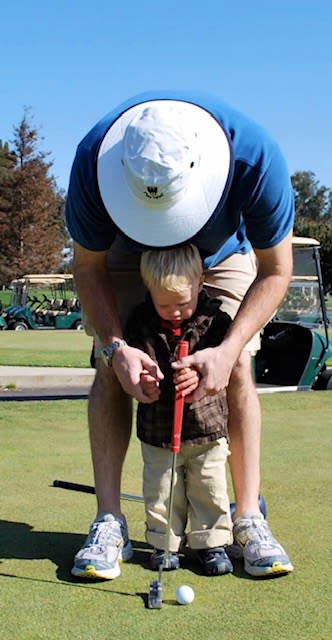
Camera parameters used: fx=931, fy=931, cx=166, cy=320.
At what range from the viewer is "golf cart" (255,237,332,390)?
10242 millimetres

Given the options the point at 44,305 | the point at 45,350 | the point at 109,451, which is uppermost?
the point at 109,451

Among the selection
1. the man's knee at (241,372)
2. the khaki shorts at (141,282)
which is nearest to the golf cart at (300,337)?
the khaki shorts at (141,282)

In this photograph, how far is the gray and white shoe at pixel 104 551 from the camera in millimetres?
3148

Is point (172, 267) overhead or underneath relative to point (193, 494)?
overhead

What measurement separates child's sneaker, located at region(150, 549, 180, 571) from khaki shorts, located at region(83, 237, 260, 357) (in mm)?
794

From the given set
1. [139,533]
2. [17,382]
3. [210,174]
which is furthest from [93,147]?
[17,382]

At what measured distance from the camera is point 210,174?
303cm

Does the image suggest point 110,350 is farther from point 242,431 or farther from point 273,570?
point 273,570

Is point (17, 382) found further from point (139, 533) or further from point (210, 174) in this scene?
point (210, 174)

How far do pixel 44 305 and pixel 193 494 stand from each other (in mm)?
32340

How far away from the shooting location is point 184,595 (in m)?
2.89

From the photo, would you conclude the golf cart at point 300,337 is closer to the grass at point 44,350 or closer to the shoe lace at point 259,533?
the grass at point 44,350

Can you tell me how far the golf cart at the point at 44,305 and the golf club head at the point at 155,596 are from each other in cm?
2745

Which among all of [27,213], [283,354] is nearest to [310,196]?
[27,213]
